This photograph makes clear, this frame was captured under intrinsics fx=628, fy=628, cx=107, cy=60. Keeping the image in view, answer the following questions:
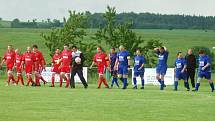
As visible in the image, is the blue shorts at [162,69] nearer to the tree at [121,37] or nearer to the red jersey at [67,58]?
the red jersey at [67,58]

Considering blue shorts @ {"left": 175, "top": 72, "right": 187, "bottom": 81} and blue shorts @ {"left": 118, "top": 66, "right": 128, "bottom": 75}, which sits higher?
blue shorts @ {"left": 118, "top": 66, "right": 128, "bottom": 75}

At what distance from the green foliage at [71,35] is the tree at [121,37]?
1.90 meters

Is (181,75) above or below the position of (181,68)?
below

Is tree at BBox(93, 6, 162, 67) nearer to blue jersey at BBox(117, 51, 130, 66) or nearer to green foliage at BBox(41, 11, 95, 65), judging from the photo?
green foliage at BBox(41, 11, 95, 65)

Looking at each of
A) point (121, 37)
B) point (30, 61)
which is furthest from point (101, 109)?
point (121, 37)

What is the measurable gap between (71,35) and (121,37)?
4.89 meters

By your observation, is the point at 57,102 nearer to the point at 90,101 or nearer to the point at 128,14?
the point at 90,101

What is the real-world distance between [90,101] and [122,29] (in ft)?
130

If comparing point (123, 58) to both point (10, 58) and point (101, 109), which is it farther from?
point (101, 109)

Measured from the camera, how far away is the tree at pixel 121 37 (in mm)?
59625

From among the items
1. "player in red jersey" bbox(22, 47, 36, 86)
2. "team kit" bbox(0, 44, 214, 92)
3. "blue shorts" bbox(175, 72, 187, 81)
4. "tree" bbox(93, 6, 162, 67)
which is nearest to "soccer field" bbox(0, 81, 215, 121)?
"team kit" bbox(0, 44, 214, 92)

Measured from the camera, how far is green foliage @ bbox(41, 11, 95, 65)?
196ft

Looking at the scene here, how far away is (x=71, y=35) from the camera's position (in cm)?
6062

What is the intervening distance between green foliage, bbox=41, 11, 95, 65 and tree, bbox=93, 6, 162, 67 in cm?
190
